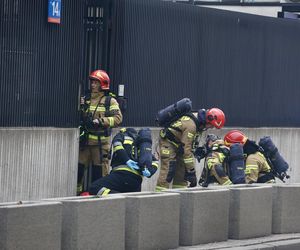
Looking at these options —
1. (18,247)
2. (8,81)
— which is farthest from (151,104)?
(18,247)

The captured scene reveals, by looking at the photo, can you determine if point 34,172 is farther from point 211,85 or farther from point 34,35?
point 211,85

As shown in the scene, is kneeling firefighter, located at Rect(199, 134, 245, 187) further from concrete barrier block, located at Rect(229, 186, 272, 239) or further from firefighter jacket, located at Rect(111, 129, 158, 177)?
firefighter jacket, located at Rect(111, 129, 158, 177)

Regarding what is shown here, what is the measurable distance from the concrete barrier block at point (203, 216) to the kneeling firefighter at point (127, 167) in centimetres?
104

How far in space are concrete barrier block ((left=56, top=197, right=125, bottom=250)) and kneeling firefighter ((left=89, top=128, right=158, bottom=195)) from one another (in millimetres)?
2255

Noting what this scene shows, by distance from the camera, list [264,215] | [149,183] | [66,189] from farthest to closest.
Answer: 1. [149,183]
2. [66,189]
3. [264,215]

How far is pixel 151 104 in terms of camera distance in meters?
19.6

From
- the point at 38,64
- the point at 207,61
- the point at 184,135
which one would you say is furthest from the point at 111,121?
the point at 207,61

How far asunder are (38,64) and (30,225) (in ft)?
18.7

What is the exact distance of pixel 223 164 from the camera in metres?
17.1

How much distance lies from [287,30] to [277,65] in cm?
74

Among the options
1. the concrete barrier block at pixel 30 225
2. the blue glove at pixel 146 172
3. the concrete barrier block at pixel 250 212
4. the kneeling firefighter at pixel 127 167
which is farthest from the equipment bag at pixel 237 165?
the concrete barrier block at pixel 30 225

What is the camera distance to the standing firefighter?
1712 centimetres

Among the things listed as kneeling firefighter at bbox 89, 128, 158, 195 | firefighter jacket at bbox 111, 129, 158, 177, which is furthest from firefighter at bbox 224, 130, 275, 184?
kneeling firefighter at bbox 89, 128, 158, 195

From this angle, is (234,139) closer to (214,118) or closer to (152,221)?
(214,118)
